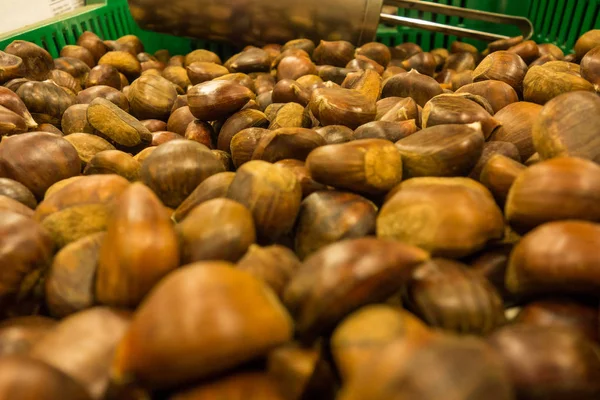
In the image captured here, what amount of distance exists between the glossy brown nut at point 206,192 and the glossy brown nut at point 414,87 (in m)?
0.73

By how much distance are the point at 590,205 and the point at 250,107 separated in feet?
3.13

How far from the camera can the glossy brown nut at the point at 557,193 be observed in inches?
29.8

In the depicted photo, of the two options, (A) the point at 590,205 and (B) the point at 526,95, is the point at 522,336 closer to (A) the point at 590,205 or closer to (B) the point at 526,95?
(A) the point at 590,205

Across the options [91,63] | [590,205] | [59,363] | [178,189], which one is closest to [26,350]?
[59,363]

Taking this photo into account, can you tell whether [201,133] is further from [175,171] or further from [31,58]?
[31,58]

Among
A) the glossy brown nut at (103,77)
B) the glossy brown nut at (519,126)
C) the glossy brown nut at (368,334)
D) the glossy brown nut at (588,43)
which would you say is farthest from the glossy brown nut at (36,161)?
the glossy brown nut at (588,43)

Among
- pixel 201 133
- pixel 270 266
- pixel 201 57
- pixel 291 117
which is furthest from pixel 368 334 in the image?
pixel 201 57

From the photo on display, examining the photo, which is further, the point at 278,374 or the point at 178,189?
the point at 178,189

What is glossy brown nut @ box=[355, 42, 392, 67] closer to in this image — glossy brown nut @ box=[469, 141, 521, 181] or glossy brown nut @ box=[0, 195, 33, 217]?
glossy brown nut @ box=[469, 141, 521, 181]

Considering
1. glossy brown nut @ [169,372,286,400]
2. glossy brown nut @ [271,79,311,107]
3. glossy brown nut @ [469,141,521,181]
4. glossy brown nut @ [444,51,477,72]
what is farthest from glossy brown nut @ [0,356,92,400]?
glossy brown nut @ [444,51,477,72]

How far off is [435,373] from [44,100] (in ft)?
4.84

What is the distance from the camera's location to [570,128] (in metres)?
0.93

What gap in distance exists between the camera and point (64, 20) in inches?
83.0

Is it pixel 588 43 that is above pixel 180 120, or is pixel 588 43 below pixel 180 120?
above
